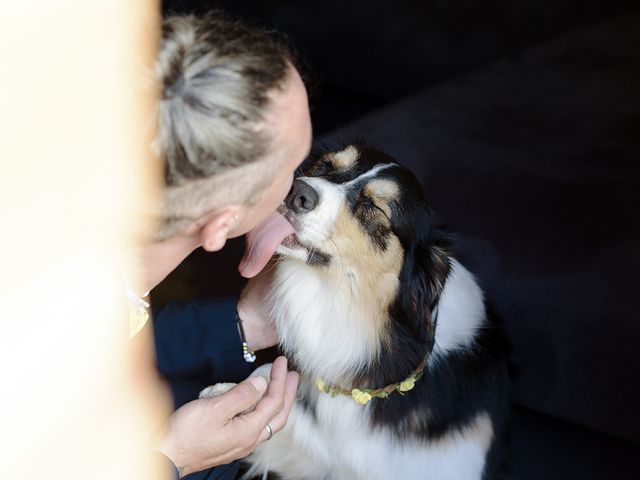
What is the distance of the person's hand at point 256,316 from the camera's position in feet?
5.56

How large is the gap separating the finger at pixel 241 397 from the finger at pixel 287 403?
62 mm

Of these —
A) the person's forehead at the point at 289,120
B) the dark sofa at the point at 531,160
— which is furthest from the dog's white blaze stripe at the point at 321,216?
the dark sofa at the point at 531,160

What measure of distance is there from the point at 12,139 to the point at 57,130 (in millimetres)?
51

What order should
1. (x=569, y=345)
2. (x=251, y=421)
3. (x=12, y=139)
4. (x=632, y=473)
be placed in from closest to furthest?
(x=12, y=139) → (x=251, y=421) → (x=569, y=345) → (x=632, y=473)

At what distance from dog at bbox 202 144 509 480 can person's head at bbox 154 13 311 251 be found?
412mm

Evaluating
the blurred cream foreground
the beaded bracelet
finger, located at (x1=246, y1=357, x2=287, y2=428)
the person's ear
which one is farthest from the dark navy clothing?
the person's ear

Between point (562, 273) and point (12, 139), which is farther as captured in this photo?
point (562, 273)

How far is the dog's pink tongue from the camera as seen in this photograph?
1.41 meters

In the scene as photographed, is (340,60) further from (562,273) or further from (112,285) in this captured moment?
(112,285)

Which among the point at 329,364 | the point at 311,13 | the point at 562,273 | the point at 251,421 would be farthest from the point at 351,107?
the point at 251,421

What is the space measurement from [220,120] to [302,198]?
53 cm

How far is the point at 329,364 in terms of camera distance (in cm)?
160

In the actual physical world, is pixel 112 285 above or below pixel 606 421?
above

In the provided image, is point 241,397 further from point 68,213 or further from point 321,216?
point 68,213
